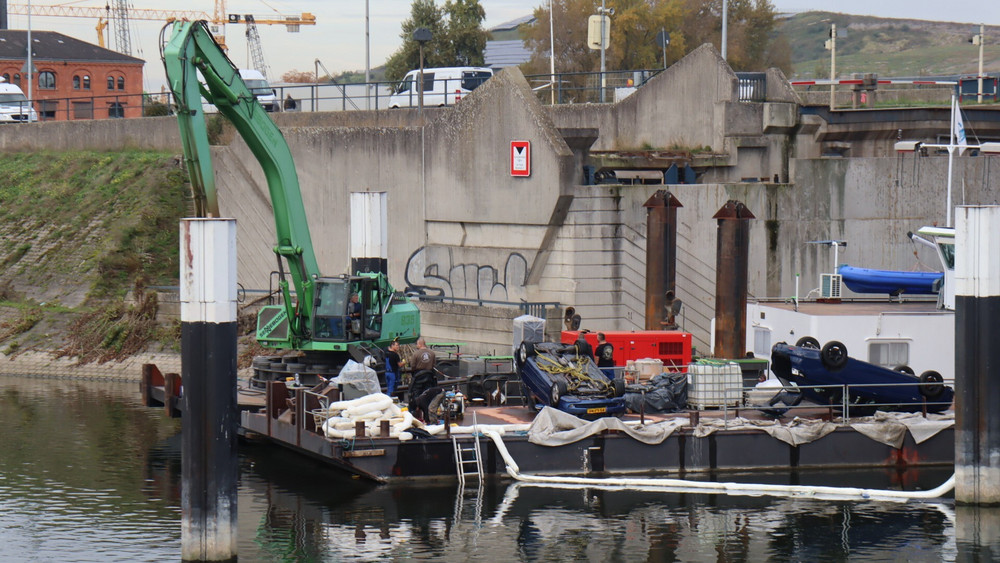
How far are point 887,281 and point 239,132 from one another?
15909 mm

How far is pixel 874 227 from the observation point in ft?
118

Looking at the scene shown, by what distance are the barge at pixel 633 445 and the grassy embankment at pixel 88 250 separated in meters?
15.6

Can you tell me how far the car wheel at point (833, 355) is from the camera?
985 inches

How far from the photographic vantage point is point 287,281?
2758 centimetres

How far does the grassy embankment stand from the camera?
39969 mm

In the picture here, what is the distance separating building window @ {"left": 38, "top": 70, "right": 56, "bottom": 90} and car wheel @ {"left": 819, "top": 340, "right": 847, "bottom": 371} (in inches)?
2638

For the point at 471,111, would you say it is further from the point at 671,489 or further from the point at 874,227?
the point at 671,489

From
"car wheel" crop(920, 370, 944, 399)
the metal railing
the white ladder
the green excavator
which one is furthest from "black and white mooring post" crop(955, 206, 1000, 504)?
the metal railing

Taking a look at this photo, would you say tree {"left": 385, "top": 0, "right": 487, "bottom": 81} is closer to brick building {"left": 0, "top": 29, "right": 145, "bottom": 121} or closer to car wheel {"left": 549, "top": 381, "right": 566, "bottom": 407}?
brick building {"left": 0, "top": 29, "right": 145, "bottom": 121}

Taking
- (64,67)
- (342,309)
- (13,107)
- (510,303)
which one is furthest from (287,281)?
(64,67)

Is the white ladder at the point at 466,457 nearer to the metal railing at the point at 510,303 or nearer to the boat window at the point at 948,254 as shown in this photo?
the metal railing at the point at 510,303

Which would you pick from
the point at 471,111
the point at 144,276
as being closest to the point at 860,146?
the point at 471,111

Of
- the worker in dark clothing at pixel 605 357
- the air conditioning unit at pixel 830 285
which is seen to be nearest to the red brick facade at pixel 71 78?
the air conditioning unit at pixel 830 285

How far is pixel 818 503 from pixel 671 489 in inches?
97.7
